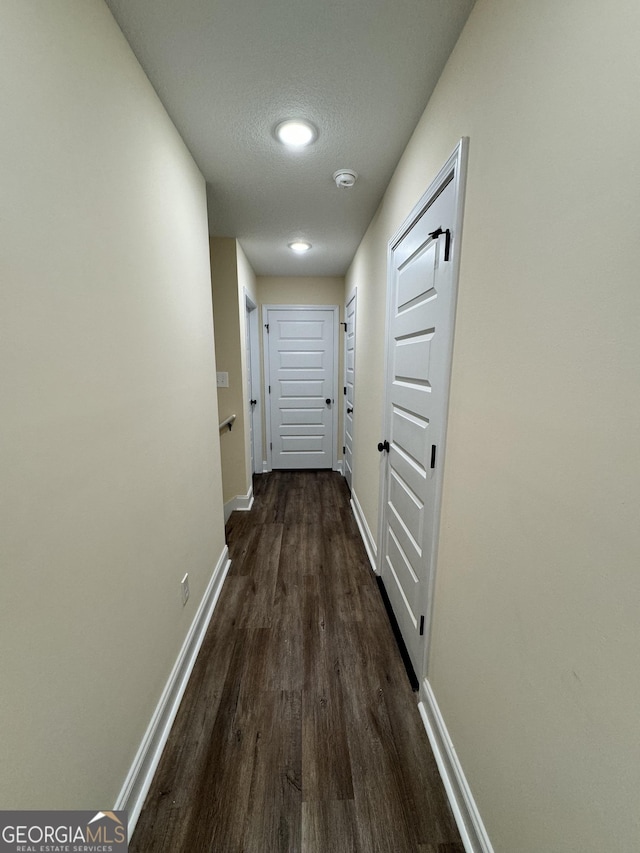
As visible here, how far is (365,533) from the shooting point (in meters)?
2.56

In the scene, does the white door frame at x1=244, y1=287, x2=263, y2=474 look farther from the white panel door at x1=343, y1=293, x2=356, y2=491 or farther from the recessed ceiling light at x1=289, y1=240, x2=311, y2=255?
the white panel door at x1=343, y1=293, x2=356, y2=491

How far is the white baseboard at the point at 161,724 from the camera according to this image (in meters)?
0.98

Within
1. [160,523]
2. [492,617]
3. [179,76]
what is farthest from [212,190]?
[492,617]

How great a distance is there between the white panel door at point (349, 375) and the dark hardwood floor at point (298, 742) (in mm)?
1729

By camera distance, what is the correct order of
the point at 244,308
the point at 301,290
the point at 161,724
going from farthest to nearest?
the point at 301,290 < the point at 244,308 < the point at 161,724

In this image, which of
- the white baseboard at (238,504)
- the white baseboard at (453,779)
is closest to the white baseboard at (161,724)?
the white baseboard at (453,779)

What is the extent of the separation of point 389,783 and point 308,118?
2.55m

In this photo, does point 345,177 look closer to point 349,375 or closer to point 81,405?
point 81,405

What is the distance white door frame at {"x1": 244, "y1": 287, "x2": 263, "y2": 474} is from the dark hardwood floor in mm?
2141

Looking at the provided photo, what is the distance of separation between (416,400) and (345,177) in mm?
1325

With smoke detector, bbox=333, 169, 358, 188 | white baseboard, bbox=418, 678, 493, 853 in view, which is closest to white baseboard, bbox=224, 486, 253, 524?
white baseboard, bbox=418, 678, 493, 853

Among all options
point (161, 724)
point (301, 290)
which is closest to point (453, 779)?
point (161, 724)

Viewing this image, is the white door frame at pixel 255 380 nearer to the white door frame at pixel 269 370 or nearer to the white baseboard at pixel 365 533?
the white door frame at pixel 269 370

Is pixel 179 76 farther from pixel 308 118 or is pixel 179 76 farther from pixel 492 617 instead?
pixel 492 617
